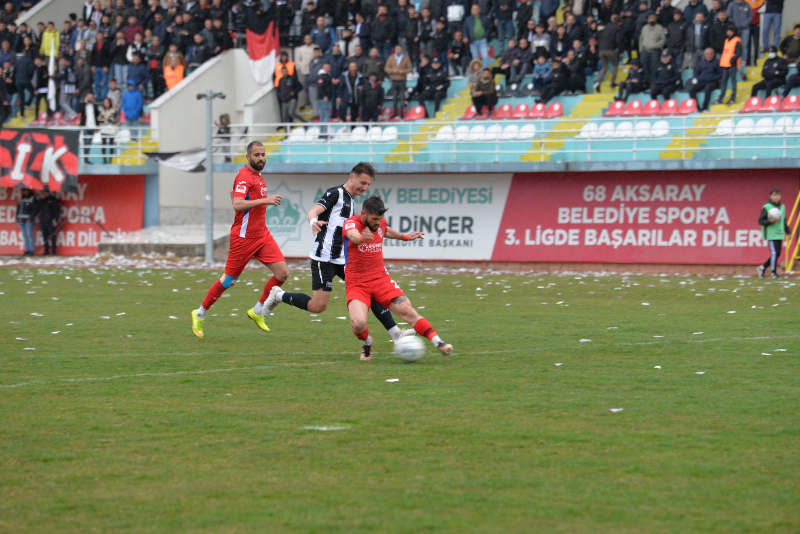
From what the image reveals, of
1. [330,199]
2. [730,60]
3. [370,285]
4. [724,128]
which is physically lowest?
[370,285]

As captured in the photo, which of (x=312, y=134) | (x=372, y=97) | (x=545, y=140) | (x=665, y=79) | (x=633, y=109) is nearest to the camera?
(x=545, y=140)

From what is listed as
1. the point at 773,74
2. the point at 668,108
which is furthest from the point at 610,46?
the point at 773,74

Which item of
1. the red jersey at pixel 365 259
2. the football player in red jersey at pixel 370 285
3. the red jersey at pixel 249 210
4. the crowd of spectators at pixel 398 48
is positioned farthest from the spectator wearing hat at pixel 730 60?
the red jersey at pixel 365 259

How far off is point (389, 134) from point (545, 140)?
15.3 feet

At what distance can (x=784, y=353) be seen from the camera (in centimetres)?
966

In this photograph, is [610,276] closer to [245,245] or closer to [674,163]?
[674,163]

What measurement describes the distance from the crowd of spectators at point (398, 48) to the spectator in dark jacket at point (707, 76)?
0.03 meters

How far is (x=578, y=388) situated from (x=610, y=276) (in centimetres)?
1386

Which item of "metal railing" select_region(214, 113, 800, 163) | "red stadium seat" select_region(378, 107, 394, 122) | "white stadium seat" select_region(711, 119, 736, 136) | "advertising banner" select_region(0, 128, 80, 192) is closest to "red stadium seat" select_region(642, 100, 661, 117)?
"metal railing" select_region(214, 113, 800, 163)

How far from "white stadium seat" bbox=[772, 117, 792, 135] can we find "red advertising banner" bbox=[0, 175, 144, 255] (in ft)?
61.1

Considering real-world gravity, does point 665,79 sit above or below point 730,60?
below

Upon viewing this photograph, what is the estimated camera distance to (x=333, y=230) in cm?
1042

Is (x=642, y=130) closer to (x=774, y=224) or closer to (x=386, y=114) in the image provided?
(x=774, y=224)

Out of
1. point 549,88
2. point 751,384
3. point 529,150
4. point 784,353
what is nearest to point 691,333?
point 784,353
